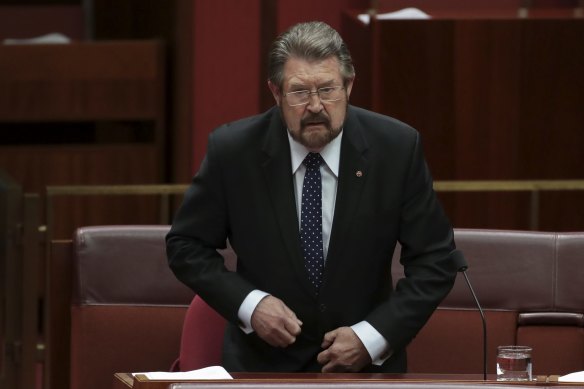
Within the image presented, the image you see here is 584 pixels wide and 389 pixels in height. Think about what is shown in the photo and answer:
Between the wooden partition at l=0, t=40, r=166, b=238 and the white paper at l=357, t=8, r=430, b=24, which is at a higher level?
the white paper at l=357, t=8, r=430, b=24

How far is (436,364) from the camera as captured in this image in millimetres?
3408

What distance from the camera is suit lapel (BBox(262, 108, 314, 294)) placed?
2842mm

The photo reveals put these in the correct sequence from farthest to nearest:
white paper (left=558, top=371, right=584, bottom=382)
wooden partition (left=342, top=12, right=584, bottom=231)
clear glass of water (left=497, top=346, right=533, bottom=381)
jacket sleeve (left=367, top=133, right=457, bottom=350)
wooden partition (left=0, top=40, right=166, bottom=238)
Result: wooden partition (left=0, top=40, right=166, bottom=238) < wooden partition (left=342, top=12, right=584, bottom=231) < jacket sleeve (left=367, top=133, right=457, bottom=350) < clear glass of water (left=497, top=346, right=533, bottom=381) < white paper (left=558, top=371, right=584, bottom=382)

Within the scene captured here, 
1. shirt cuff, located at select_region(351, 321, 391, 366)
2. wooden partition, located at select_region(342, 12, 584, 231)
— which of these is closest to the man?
shirt cuff, located at select_region(351, 321, 391, 366)

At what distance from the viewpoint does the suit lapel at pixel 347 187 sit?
2844 mm

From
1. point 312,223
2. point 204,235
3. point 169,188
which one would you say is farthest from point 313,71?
point 169,188

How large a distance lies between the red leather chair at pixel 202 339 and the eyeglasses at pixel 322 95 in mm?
536

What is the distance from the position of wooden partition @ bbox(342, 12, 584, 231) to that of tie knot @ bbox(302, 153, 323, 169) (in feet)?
7.24

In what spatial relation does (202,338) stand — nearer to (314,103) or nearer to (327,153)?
(327,153)

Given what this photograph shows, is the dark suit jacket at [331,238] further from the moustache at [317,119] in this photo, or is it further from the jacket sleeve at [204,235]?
the moustache at [317,119]

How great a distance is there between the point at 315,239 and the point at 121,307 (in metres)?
0.74

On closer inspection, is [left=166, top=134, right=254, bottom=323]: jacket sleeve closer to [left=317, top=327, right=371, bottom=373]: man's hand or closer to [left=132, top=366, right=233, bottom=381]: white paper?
[left=317, top=327, right=371, bottom=373]: man's hand

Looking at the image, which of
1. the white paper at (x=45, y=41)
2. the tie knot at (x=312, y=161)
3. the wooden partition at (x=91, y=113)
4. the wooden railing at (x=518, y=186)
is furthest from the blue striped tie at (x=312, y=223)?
the white paper at (x=45, y=41)

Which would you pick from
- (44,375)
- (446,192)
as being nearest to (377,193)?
(44,375)
